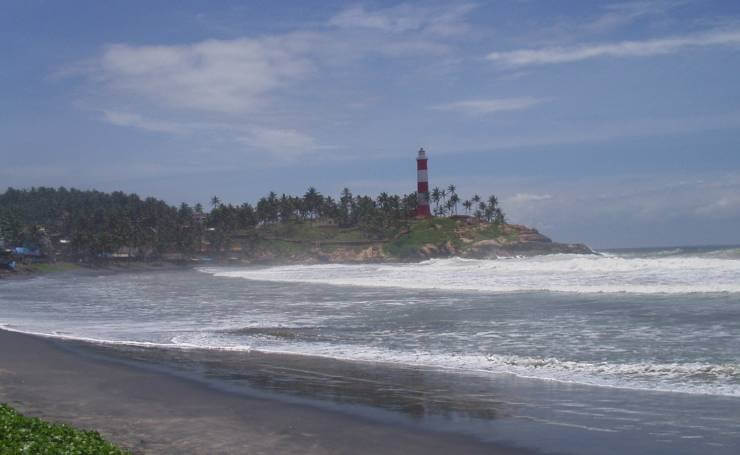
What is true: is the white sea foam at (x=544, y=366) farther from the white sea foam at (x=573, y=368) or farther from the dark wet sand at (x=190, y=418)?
the dark wet sand at (x=190, y=418)

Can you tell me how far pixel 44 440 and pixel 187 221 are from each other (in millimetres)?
117533

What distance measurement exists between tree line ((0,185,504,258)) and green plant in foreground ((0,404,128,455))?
310 feet

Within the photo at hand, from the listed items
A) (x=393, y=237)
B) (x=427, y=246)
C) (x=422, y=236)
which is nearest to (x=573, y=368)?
(x=427, y=246)

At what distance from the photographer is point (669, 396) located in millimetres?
9766

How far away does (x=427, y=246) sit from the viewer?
315 ft

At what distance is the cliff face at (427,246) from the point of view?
94.2m

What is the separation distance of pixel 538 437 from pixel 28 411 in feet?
21.4

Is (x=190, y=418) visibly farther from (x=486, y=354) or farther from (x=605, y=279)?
(x=605, y=279)

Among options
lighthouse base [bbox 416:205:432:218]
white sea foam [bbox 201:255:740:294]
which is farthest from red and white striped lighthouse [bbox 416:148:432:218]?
white sea foam [bbox 201:255:740:294]

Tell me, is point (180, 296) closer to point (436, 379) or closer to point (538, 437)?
point (436, 379)

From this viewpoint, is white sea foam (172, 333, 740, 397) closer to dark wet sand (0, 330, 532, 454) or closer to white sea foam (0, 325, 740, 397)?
white sea foam (0, 325, 740, 397)

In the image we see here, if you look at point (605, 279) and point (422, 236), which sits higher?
point (422, 236)

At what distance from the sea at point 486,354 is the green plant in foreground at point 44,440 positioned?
3.75 meters

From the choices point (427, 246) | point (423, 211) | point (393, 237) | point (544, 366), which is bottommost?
point (544, 366)
